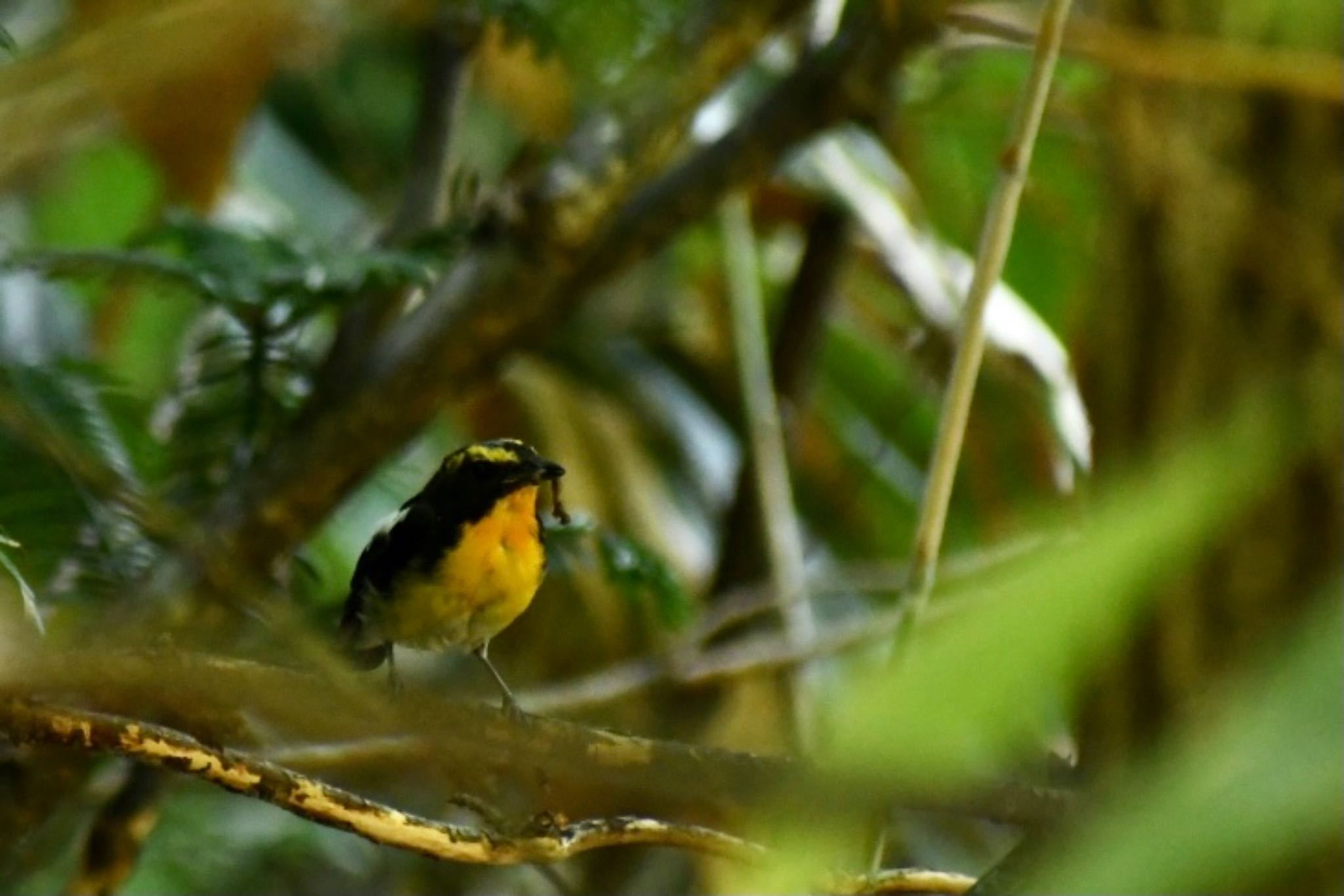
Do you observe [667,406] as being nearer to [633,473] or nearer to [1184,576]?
[633,473]

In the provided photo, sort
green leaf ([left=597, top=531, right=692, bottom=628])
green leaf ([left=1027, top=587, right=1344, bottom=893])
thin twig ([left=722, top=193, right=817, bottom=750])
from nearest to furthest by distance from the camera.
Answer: green leaf ([left=1027, top=587, right=1344, bottom=893])
green leaf ([left=597, top=531, right=692, bottom=628])
thin twig ([left=722, top=193, right=817, bottom=750])

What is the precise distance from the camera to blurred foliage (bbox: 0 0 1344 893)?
222 mm

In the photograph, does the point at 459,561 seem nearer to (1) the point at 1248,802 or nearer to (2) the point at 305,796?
(2) the point at 305,796

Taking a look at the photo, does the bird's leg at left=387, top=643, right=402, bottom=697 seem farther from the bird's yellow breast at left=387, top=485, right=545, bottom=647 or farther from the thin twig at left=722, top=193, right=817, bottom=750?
the thin twig at left=722, top=193, right=817, bottom=750

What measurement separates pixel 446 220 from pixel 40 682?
154 cm

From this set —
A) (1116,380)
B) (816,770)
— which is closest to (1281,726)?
(816,770)

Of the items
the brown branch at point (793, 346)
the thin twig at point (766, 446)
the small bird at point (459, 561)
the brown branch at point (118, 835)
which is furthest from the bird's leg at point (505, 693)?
the brown branch at point (793, 346)

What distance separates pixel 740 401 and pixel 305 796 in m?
1.86

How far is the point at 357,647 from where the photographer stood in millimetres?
1106

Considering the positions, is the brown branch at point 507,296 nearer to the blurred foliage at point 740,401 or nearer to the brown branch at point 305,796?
the blurred foliage at point 740,401

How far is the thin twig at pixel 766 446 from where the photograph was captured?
2072mm

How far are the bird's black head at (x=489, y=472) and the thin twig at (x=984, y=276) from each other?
0.77 feet

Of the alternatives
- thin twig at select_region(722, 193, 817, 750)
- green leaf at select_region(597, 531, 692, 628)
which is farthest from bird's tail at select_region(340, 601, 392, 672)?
thin twig at select_region(722, 193, 817, 750)

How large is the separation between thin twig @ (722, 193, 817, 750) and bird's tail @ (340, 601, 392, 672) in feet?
2.70
